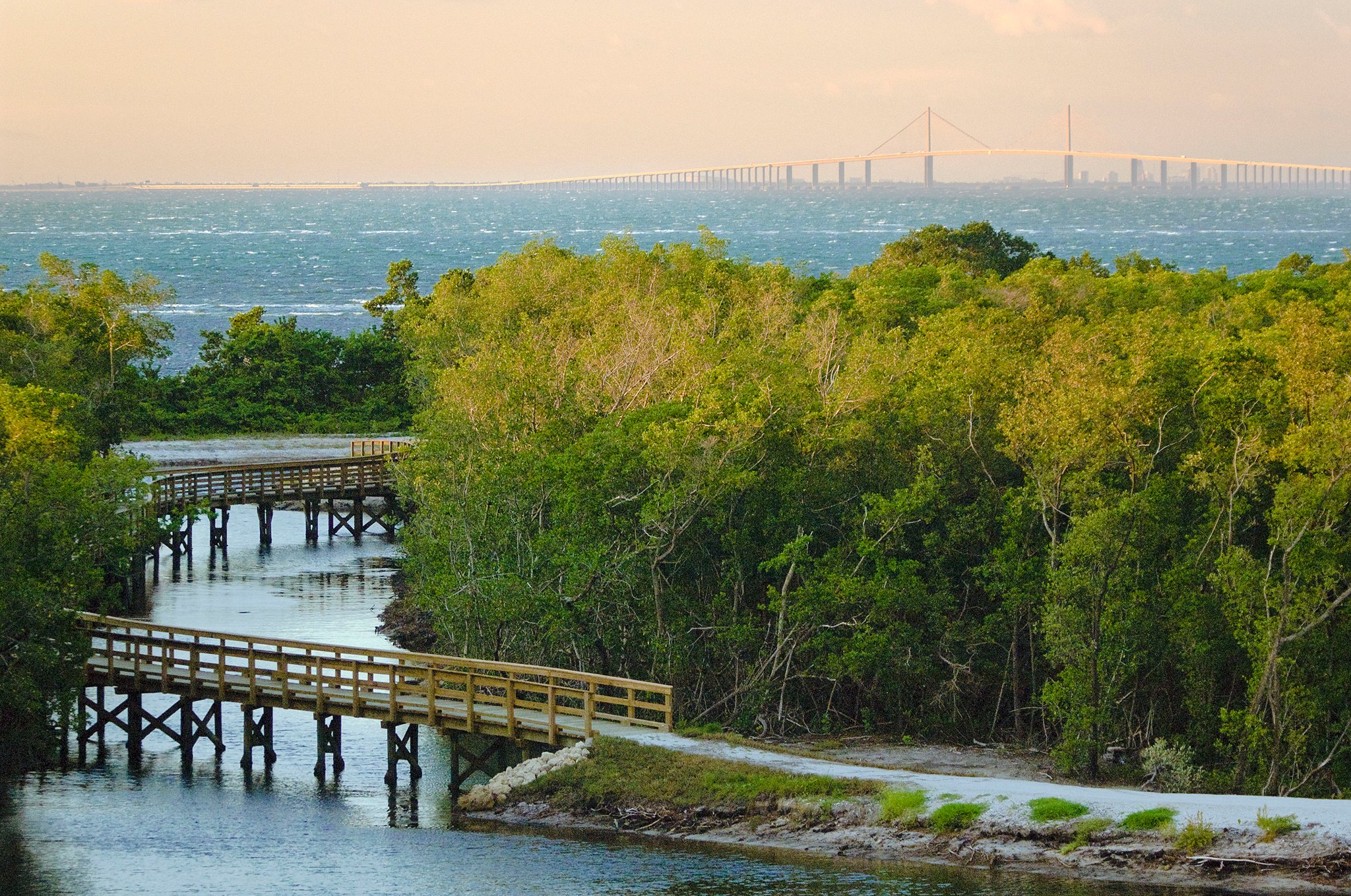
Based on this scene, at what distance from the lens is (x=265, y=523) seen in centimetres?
4994

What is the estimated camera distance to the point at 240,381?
6856 centimetres

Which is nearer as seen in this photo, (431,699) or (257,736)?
(431,699)

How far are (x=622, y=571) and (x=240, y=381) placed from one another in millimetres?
44409

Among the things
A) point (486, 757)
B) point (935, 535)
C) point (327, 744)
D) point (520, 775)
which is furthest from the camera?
point (935, 535)

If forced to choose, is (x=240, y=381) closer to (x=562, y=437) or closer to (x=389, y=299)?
(x=389, y=299)

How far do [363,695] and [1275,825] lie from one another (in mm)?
14789

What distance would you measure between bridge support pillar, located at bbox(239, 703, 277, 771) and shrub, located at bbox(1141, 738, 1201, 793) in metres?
14.5

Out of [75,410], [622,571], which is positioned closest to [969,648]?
[622,571]

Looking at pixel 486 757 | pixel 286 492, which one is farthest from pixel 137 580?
pixel 486 757

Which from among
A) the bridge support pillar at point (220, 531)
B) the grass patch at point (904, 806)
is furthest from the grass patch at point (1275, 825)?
the bridge support pillar at point (220, 531)

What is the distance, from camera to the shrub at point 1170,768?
2517 cm

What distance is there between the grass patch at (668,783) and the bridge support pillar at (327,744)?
4359mm

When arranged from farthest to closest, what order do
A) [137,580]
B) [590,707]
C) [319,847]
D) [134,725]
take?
1. [137,580]
2. [134,725]
3. [590,707]
4. [319,847]

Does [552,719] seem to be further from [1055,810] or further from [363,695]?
[1055,810]
